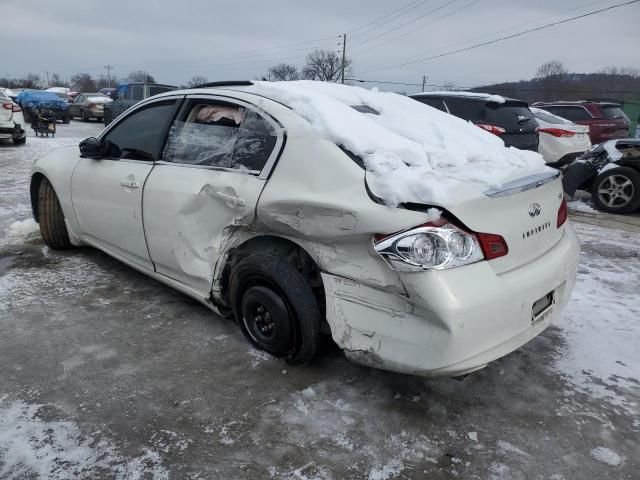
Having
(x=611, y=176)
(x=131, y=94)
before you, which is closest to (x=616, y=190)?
(x=611, y=176)

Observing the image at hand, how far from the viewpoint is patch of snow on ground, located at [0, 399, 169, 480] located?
6.55 ft

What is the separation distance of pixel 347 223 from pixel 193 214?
116cm

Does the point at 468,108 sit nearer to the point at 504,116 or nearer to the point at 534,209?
the point at 504,116

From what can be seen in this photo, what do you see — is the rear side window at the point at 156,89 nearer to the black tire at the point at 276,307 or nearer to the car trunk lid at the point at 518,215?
the black tire at the point at 276,307

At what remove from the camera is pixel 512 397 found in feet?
8.34

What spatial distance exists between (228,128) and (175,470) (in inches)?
73.9

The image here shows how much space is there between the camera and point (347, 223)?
7.23ft

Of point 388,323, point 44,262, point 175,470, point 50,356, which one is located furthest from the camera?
point 44,262

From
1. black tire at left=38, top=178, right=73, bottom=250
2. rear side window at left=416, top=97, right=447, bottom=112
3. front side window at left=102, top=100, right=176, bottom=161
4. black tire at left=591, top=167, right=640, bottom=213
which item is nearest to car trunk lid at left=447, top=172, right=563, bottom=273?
front side window at left=102, top=100, right=176, bottom=161

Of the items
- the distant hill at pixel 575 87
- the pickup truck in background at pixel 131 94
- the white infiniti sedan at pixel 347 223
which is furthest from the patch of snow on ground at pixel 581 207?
the distant hill at pixel 575 87

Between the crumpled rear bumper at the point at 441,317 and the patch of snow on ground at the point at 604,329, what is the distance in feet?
1.94

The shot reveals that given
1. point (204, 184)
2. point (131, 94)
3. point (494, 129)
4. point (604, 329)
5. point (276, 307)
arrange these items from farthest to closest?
point (131, 94)
point (494, 129)
point (604, 329)
point (204, 184)
point (276, 307)

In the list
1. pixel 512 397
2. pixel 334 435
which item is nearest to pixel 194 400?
pixel 334 435

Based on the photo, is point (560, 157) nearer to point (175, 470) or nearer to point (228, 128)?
point (228, 128)
